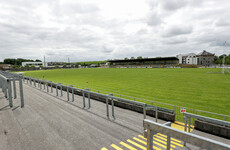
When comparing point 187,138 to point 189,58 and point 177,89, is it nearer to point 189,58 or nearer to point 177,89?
point 177,89

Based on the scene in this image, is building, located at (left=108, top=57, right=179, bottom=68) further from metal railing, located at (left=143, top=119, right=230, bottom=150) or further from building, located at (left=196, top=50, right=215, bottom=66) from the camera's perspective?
metal railing, located at (left=143, top=119, right=230, bottom=150)

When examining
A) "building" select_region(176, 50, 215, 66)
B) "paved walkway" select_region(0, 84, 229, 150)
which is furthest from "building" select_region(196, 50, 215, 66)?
"paved walkway" select_region(0, 84, 229, 150)

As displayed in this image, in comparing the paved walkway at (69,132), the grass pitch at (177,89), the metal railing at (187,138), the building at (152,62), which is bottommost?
the grass pitch at (177,89)

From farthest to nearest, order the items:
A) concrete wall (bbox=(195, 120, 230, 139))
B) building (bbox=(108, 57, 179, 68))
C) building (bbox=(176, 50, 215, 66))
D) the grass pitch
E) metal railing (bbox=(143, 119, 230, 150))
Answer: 1. building (bbox=(176, 50, 215, 66))
2. building (bbox=(108, 57, 179, 68))
3. the grass pitch
4. concrete wall (bbox=(195, 120, 230, 139))
5. metal railing (bbox=(143, 119, 230, 150))

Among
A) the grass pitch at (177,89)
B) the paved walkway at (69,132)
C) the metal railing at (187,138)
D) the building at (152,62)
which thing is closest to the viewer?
the metal railing at (187,138)

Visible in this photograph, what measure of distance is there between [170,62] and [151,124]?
98910 millimetres

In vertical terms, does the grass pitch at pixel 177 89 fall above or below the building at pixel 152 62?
below

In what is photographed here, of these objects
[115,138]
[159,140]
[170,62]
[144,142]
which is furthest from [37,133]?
[170,62]

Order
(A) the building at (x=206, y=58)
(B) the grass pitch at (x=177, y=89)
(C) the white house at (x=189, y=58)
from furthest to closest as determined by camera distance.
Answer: (C) the white house at (x=189, y=58) < (A) the building at (x=206, y=58) < (B) the grass pitch at (x=177, y=89)

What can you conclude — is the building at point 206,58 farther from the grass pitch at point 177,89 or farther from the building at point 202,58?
the grass pitch at point 177,89

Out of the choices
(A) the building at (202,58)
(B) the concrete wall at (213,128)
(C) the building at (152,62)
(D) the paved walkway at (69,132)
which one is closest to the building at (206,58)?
(A) the building at (202,58)

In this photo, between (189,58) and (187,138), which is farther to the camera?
(189,58)

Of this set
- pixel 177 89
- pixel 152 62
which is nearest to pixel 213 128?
pixel 177 89

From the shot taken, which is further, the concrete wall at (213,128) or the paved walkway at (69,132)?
the concrete wall at (213,128)
